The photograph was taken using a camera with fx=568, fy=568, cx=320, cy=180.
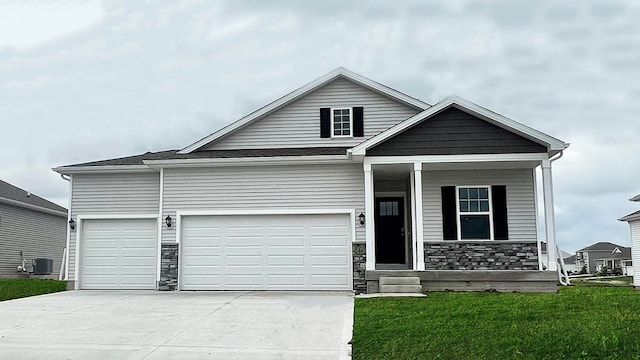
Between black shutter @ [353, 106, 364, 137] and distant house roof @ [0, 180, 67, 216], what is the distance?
13633mm

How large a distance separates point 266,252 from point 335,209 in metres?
2.04

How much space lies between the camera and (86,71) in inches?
656

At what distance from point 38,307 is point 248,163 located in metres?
5.70

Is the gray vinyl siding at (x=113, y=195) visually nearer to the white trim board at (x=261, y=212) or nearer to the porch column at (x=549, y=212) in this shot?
the white trim board at (x=261, y=212)

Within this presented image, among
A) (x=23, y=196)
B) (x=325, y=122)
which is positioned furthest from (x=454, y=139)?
(x=23, y=196)

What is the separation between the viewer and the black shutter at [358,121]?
52.0 ft

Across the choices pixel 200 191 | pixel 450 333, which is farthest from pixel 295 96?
pixel 450 333

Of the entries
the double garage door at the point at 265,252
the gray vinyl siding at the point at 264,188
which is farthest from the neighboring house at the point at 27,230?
the gray vinyl siding at the point at 264,188

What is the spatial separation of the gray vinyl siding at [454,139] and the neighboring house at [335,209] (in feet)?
0.08

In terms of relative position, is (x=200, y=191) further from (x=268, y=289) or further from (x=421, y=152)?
(x=421, y=152)

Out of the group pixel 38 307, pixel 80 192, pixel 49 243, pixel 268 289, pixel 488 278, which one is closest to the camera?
pixel 38 307

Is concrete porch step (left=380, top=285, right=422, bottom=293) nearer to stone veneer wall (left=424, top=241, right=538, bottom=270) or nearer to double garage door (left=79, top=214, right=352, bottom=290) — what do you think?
stone veneer wall (left=424, top=241, right=538, bottom=270)

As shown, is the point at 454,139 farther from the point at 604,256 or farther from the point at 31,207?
the point at 604,256

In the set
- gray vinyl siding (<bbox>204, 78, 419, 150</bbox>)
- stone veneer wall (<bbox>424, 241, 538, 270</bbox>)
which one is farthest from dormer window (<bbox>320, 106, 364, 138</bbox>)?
stone veneer wall (<bbox>424, 241, 538, 270</bbox>)
